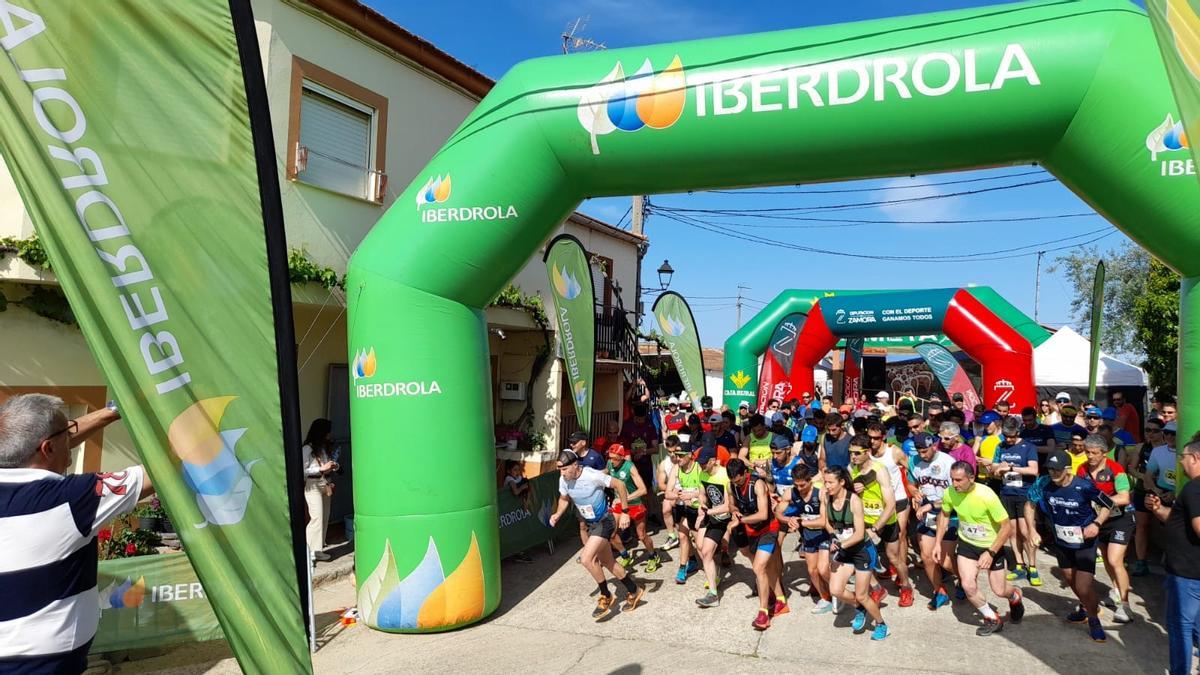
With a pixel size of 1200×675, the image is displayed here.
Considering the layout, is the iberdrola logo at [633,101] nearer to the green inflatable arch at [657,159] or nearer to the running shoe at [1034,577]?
the green inflatable arch at [657,159]

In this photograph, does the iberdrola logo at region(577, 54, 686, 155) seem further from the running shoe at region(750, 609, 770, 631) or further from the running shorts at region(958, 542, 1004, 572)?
the running shorts at region(958, 542, 1004, 572)

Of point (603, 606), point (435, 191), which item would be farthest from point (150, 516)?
point (603, 606)

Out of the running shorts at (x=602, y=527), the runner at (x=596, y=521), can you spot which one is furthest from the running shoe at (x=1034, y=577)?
the running shorts at (x=602, y=527)

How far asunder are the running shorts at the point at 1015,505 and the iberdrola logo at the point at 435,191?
21.3ft

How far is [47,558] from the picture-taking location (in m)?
2.41

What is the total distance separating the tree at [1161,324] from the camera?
55.5 ft

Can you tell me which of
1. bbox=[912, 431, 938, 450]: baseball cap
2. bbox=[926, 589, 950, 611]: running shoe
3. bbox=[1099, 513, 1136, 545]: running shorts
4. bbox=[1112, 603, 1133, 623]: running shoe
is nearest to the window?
bbox=[912, 431, 938, 450]: baseball cap

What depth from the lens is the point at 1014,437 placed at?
810 cm

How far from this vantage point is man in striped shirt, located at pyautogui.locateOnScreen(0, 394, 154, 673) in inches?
93.0

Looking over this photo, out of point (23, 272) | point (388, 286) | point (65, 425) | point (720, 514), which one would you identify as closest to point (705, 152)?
point (388, 286)

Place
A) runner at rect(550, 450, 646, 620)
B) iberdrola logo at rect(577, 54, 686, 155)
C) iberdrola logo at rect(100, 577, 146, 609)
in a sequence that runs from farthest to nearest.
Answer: runner at rect(550, 450, 646, 620) → iberdrola logo at rect(577, 54, 686, 155) → iberdrola logo at rect(100, 577, 146, 609)

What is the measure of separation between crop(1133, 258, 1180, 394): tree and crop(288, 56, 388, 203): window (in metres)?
17.1

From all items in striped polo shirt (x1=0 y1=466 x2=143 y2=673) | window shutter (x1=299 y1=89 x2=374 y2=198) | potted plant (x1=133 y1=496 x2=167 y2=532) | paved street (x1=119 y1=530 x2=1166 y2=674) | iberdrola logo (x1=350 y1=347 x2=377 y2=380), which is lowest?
paved street (x1=119 y1=530 x2=1166 y2=674)

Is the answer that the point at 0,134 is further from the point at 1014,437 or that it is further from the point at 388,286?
the point at 1014,437
